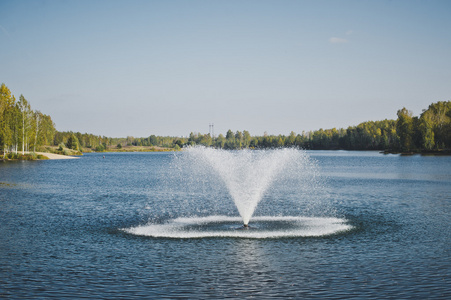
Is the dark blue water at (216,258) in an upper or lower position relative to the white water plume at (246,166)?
lower

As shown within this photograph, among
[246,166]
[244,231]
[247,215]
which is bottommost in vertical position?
[244,231]

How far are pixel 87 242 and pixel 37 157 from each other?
128 meters

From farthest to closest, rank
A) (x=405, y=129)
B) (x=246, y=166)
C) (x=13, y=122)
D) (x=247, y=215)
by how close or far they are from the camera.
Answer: (x=405, y=129)
(x=13, y=122)
(x=246, y=166)
(x=247, y=215)

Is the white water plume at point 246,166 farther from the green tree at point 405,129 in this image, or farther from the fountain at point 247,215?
the green tree at point 405,129

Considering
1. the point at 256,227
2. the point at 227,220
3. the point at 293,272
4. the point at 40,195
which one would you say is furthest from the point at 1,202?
the point at 293,272

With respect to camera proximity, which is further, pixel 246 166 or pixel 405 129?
pixel 405 129

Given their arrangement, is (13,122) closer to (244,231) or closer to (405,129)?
(244,231)

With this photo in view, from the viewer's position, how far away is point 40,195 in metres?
44.1

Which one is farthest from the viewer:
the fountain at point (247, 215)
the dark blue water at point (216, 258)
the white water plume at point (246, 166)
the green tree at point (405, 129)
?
the green tree at point (405, 129)

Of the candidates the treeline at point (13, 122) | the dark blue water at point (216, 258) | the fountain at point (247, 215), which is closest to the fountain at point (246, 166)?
the fountain at point (247, 215)

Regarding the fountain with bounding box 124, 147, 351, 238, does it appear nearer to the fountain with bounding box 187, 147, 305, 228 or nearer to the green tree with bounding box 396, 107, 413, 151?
the fountain with bounding box 187, 147, 305, 228

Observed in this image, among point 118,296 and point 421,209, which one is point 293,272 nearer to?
point 118,296

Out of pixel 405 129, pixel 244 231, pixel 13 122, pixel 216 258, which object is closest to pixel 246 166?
pixel 244 231

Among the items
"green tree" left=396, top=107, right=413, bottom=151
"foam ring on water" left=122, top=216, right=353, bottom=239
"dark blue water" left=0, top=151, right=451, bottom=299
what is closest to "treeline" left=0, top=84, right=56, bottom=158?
"dark blue water" left=0, top=151, right=451, bottom=299
